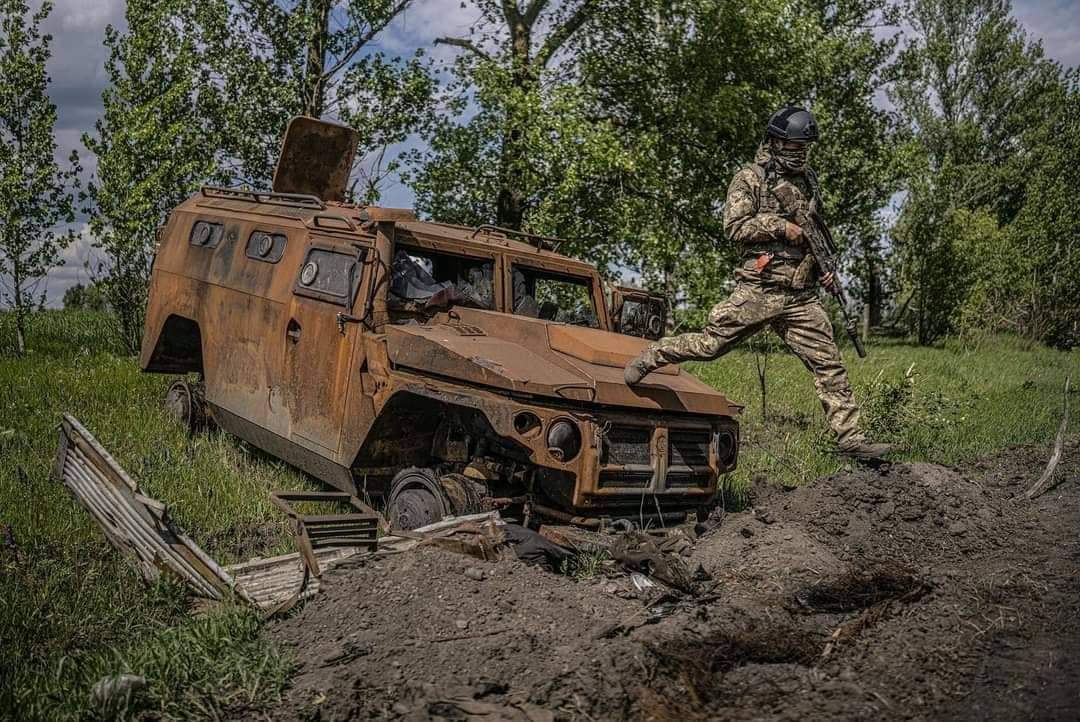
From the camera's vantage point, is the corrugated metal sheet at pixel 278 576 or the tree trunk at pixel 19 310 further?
the tree trunk at pixel 19 310

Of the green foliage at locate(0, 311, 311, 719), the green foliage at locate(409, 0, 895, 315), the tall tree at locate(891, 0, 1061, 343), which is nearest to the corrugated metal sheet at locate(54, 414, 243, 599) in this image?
the green foliage at locate(0, 311, 311, 719)

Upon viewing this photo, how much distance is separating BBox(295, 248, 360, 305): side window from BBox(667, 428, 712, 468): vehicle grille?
222 cm

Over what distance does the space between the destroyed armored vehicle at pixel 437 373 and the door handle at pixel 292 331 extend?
0.05 ft

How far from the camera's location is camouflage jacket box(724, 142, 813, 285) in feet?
21.5

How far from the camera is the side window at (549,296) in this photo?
7195 millimetres

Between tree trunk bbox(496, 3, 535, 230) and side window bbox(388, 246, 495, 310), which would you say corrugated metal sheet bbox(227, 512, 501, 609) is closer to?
side window bbox(388, 246, 495, 310)

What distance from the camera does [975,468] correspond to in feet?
29.6

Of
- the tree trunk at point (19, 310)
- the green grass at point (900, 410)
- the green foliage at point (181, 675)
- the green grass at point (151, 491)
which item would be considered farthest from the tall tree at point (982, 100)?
the green foliage at point (181, 675)

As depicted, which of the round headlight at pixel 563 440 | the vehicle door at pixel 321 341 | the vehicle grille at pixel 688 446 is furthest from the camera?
the vehicle door at pixel 321 341

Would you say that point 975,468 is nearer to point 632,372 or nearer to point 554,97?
point 632,372

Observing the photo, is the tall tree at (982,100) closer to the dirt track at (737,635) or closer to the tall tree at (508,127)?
the tall tree at (508,127)

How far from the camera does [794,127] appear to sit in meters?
6.58

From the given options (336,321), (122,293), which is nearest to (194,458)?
(336,321)

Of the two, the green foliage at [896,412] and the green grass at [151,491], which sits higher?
the green foliage at [896,412]
